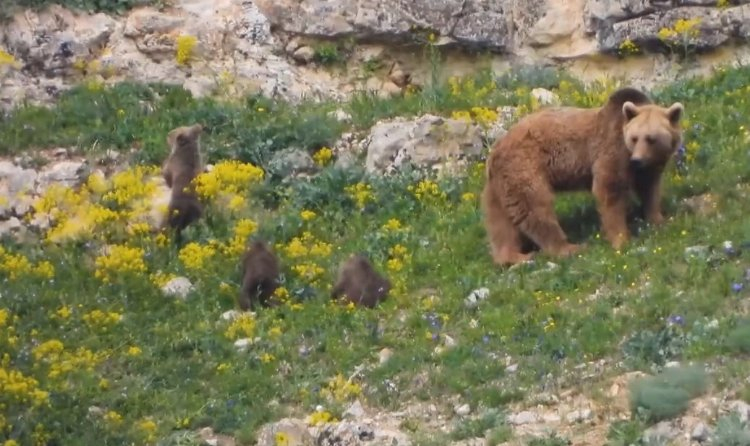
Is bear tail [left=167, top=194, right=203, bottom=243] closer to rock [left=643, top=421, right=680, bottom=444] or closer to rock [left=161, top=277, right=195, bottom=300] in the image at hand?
rock [left=161, top=277, right=195, bottom=300]

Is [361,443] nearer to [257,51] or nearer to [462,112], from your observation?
[462,112]

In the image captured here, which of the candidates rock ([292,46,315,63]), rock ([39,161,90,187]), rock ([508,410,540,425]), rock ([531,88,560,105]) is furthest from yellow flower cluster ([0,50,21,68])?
rock ([508,410,540,425])

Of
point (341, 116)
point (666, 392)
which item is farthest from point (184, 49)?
point (666, 392)

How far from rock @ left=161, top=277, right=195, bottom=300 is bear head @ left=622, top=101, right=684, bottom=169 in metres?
4.38

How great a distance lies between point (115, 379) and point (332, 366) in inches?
75.5

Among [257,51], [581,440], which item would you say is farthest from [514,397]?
[257,51]

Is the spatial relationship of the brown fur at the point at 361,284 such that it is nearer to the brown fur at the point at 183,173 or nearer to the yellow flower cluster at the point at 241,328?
the yellow flower cluster at the point at 241,328

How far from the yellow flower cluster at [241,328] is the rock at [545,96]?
20.0 ft

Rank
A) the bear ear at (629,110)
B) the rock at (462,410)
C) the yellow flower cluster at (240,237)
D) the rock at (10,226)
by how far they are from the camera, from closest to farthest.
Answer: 1. the rock at (462,410)
2. the bear ear at (629,110)
3. the yellow flower cluster at (240,237)
4. the rock at (10,226)

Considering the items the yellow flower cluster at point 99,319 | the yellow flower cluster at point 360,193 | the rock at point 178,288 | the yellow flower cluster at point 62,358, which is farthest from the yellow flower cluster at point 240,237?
the yellow flower cluster at point 62,358

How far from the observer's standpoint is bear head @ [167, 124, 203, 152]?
656 inches

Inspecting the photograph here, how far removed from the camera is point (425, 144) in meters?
16.9

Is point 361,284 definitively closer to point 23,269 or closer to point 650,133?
point 650,133

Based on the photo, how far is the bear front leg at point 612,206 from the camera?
13773mm
